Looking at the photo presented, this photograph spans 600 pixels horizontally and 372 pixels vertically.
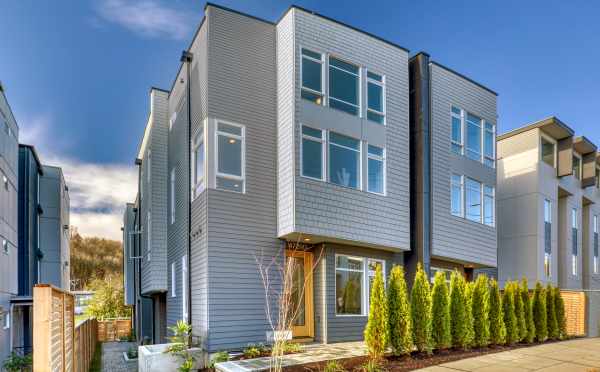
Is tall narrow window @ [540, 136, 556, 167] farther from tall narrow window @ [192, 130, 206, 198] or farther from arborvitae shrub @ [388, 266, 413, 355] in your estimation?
tall narrow window @ [192, 130, 206, 198]

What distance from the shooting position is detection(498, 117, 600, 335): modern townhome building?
18.7m

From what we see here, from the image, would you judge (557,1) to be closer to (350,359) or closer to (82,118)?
(350,359)

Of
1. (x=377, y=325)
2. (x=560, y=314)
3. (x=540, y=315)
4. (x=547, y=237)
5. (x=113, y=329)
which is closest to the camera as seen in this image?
(x=377, y=325)

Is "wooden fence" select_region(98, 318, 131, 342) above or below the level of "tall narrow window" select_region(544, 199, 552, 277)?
below

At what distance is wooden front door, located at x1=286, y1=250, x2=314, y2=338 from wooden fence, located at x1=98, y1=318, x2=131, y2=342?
708 inches

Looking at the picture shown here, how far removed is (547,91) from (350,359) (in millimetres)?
17850

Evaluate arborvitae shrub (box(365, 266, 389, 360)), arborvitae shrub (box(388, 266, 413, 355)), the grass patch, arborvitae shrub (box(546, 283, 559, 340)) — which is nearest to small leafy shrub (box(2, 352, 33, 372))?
the grass patch

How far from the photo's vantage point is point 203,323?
33.0 feet

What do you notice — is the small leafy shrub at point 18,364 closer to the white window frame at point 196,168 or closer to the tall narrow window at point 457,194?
the white window frame at point 196,168

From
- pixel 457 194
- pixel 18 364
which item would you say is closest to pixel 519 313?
pixel 457 194

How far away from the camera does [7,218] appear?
51.6 feet

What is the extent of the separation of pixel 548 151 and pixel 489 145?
6058 millimetres

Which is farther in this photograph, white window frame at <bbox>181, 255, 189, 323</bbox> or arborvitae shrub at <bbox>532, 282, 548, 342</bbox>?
arborvitae shrub at <bbox>532, 282, 548, 342</bbox>

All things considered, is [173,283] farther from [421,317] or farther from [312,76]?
[421,317]
